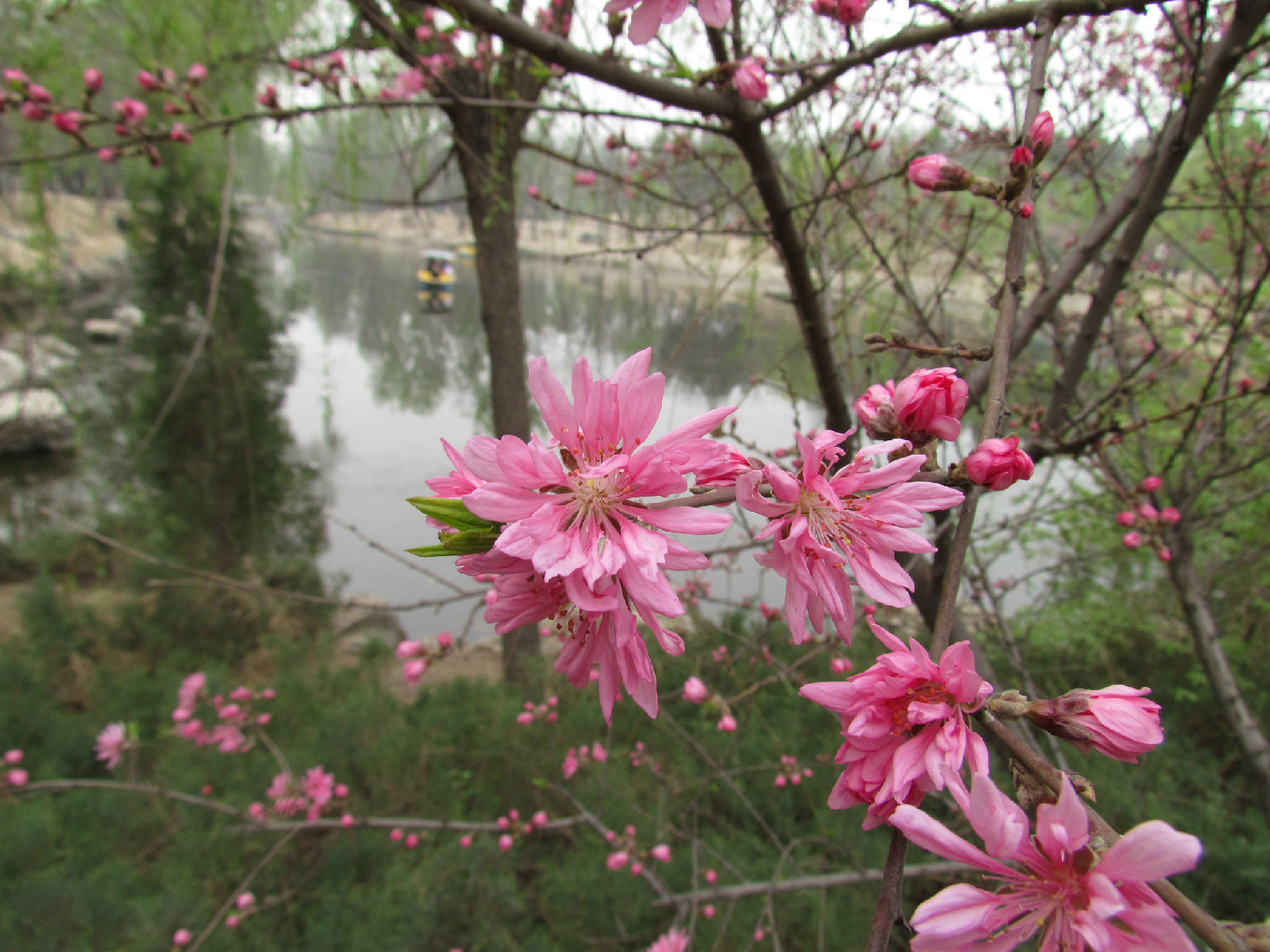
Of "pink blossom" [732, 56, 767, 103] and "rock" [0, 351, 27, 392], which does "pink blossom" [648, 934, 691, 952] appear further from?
"rock" [0, 351, 27, 392]

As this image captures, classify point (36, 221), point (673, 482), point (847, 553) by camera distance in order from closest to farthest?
1. point (673, 482)
2. point (847, 553)
3. point (36, 221)

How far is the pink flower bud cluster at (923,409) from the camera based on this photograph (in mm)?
663

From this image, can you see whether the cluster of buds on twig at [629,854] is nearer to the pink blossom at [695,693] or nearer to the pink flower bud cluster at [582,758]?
the pink flower bud cluster at [582,758]

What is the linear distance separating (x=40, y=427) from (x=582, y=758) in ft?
34.6

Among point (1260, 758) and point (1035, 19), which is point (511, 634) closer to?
point (1260, 758)

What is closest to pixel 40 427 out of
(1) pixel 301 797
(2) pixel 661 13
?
(1) pixel 301 797

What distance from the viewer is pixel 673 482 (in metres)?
0.60

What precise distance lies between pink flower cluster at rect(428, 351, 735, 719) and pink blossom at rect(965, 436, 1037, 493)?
0.83ft

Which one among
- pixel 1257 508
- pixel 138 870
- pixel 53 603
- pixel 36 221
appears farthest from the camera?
pixel 53 603

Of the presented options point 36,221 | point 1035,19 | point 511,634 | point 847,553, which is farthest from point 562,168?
point 847,553

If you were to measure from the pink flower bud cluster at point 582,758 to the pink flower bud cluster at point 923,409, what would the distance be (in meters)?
2.24

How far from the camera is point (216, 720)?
367 centimetres

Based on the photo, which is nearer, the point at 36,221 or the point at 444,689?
the point at 36,221

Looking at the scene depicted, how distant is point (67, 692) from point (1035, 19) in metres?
6.60
